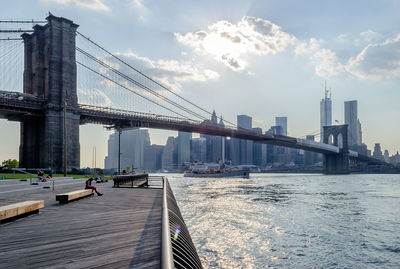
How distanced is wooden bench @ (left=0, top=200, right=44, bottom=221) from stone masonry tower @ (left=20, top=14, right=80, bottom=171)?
123ft

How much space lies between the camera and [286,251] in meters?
12.2

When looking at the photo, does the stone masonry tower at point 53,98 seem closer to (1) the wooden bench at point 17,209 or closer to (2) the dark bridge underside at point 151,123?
(2) the dark bridge underside at point 151,123

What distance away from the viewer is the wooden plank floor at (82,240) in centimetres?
503

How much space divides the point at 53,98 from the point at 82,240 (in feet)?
150

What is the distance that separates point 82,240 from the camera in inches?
255

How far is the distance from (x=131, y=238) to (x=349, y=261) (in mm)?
8775

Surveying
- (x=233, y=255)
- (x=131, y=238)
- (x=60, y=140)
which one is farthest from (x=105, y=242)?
(x=60, y=140)

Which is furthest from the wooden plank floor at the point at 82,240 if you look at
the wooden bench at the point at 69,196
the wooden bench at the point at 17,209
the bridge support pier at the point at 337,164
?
the bridge support pier at the point at 337,164

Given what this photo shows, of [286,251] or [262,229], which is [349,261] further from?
[262,229]

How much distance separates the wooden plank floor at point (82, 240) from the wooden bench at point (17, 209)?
23 cm

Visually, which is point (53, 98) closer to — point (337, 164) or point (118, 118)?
point (118, 118)

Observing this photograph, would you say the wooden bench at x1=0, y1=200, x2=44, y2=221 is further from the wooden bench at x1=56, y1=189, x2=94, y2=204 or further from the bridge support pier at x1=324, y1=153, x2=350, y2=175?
the bridge support pier at x1=324, y1=153, x2=350, y2=175

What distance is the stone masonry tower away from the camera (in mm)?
45281

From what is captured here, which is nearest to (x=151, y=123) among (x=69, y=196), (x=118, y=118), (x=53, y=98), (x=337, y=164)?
(x=118, y=118)
